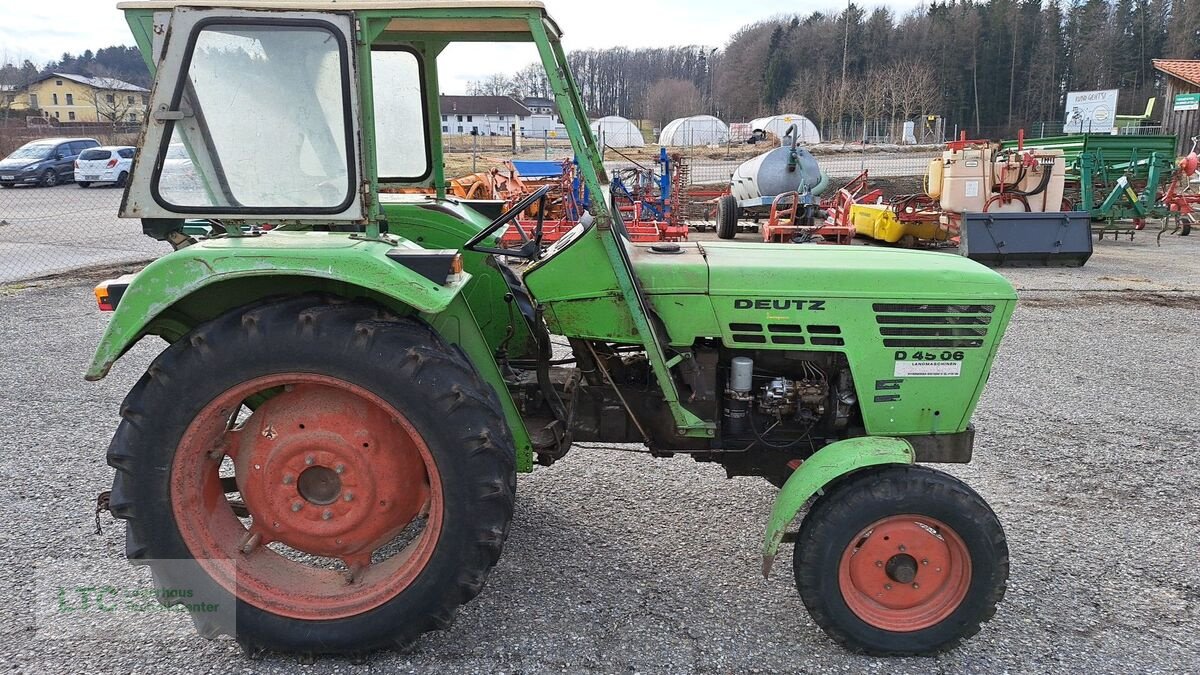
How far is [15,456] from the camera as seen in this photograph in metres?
Result: 4.21

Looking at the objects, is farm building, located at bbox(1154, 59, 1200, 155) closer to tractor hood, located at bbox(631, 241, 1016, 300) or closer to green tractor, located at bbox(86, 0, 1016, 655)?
tractor hood, located at bbox(631, 241, 1016, 300)

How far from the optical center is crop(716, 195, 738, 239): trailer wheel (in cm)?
1469

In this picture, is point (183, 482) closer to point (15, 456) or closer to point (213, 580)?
point (213, 580)

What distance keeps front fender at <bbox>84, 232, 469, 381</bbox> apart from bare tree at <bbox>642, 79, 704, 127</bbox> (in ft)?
192

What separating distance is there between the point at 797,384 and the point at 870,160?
28914 millimetres

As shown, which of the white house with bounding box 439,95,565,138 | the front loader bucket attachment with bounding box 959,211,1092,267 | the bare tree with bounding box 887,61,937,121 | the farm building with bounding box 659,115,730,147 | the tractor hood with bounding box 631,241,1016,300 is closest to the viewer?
the tractor hood with bounding box 631,241,1016,300

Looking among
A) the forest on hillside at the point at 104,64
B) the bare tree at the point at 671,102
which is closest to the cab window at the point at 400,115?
the bare tree at the point at 671,102

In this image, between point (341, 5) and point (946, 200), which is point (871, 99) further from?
point (341, 5)

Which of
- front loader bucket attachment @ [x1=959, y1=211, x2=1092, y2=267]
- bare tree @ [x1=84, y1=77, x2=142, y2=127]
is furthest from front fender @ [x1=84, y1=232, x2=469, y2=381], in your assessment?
bare tree @ [x1=84, y1=77, x2=142, y2=127]

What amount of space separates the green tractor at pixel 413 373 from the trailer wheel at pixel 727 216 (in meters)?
11.8

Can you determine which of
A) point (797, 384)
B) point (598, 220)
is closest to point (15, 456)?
point (598, 220)

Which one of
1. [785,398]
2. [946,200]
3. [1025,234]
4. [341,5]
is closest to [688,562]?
[785,398]

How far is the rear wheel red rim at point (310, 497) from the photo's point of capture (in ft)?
8.13

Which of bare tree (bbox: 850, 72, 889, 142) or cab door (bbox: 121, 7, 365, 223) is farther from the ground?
bare tree (bbox: 850, 72, 889, 142)
